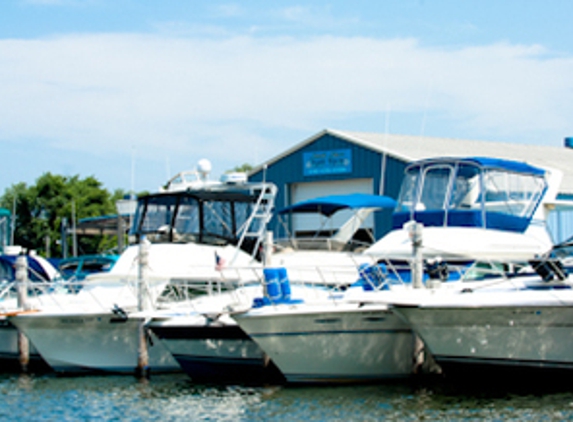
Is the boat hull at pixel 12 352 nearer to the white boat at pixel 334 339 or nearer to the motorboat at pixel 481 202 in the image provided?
the white boat at pixel 334 339

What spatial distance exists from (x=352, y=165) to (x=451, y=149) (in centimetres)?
498

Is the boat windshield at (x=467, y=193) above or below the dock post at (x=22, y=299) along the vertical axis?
above

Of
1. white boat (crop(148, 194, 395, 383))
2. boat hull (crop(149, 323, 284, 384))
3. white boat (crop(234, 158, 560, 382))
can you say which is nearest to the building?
white boat (crop(234, 158, 560, 382))

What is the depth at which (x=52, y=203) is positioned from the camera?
51469 millimetres

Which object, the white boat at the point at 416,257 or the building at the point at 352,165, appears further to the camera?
the building at the point at 352,165

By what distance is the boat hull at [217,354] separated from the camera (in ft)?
50.9

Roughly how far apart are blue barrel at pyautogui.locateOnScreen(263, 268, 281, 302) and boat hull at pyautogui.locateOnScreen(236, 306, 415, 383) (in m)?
0.45

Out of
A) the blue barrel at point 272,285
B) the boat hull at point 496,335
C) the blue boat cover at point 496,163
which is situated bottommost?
the boat hull at point 496,335

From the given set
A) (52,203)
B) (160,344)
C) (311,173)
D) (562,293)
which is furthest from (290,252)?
(52,203)

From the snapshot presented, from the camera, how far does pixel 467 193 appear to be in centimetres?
1873

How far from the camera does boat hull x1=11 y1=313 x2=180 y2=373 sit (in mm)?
17000

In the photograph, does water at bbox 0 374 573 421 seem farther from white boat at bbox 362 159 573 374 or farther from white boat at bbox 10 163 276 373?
white boat at bbox 10 163 276 373

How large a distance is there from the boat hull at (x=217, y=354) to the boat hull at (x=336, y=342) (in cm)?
104

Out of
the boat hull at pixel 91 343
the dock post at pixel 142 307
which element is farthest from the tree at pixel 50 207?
the dock post at pixel 142 307
